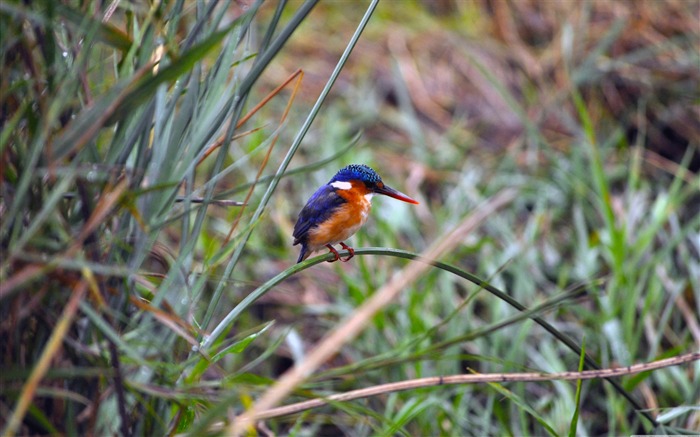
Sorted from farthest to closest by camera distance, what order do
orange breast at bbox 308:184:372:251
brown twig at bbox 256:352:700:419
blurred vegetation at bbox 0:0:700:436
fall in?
1. orange breast at bbox 308:184:372:251
2. brown twig at bbox 256:352:700:419
3. blurred vegetation at bbox 0:0:700:436

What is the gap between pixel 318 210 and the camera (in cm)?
185

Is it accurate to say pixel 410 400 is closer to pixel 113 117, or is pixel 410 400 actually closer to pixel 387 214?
pixel 387 214

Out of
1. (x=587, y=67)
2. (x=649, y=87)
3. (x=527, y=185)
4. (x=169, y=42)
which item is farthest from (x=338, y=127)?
(x=169, y=42)

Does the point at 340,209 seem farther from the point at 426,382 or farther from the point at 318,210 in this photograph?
the point at 426,382

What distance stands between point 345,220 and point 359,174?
126 millimetres

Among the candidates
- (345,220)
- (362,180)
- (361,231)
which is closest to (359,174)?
(362,180)

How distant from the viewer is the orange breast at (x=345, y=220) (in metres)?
1.82

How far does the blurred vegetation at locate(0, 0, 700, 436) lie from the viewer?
3.44 ft

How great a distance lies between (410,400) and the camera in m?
2.62

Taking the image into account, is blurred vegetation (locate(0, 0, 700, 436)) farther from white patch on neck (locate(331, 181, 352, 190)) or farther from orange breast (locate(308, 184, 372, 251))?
white patch on neck (locate(331, 181, 352, 190))

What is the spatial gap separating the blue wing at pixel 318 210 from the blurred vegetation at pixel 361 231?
0.54 feet

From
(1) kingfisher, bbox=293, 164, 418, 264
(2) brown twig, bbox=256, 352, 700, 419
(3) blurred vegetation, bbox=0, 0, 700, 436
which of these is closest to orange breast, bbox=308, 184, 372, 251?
(1) kingfisher, bbox=293, 164, 418, 264

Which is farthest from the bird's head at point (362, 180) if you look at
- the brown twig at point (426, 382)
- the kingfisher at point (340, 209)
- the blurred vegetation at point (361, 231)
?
the brown twig at point (426, 382)

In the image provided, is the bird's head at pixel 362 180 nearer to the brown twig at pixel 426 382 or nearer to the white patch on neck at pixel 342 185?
the white patch on neck at pixel 342 185
